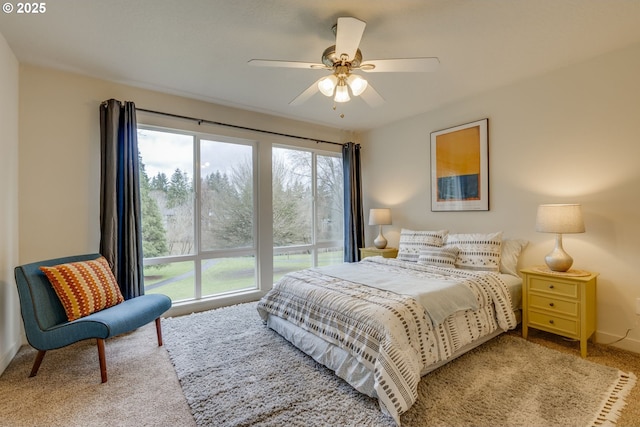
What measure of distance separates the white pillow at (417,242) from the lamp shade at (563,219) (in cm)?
114

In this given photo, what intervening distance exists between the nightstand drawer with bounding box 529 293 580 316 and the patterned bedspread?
0.81 ft

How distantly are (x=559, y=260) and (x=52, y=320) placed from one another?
13.5 ft

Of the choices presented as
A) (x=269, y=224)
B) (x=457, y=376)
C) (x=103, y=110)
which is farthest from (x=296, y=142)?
(x=457, y=376)

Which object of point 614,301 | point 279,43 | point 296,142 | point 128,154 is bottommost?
point 614,301

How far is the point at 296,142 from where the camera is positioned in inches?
171

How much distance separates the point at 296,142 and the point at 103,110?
2.32 metres

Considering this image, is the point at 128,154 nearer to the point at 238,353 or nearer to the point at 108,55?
the point at 108,55

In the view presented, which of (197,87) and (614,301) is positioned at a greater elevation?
(197,87)

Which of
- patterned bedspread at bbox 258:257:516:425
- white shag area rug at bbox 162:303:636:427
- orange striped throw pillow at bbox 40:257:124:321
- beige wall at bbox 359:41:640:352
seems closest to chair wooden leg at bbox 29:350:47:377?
orange striped throw pillow at bbox 40:257:124:321

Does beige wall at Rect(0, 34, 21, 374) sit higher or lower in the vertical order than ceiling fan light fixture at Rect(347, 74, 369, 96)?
lower

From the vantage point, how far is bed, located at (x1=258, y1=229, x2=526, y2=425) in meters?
1.76

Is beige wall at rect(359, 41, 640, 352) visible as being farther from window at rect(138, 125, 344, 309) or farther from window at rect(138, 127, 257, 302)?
window at rect(138, 127, 257, 302)

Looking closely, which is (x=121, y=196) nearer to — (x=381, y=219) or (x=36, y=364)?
(x=36, y=364)

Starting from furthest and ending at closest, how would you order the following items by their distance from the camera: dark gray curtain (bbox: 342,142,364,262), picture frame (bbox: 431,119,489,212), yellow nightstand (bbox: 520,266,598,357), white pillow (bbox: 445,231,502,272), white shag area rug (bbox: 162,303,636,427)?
dark gray curtain (bbox: 342,142,364,262)
picture frame (bbox: 431,119,489,212)
white pillow (bbox: 445,231,502,272)
yellow nightstand (bbox: 520,266,598,357)
white shag area rug (bbox: 162,303,636,427)
